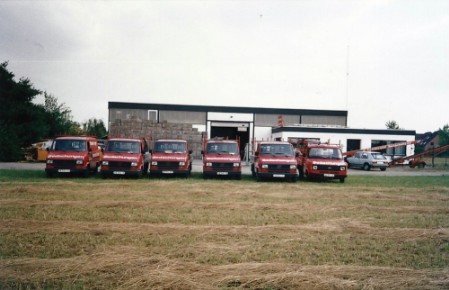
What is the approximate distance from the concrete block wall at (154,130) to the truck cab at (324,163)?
19299 mm

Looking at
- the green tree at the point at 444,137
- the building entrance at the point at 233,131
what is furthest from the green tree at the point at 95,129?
the green tree at the point at 444,137

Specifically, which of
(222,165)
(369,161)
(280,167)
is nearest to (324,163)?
(280,167)

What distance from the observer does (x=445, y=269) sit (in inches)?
183

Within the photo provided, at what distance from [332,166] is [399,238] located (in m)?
9.95

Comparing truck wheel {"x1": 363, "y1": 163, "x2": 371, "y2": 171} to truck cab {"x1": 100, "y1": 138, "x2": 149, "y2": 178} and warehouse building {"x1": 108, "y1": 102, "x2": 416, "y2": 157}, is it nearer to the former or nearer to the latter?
warehouse building {"x1": 108, "y1": 102, "x2": 416, "y2": 157}

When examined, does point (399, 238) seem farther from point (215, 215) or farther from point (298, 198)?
point (298, 198)

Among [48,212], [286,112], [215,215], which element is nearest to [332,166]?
[215,215]

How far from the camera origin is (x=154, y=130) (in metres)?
34.7

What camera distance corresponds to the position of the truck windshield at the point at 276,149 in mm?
16219

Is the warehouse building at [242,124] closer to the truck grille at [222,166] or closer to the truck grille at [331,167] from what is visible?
the truck grille at [331,167]

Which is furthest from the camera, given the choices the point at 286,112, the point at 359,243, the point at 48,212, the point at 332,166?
the point at 286,112

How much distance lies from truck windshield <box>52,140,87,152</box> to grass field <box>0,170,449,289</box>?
5.23 metres

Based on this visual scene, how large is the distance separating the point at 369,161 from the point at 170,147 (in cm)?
1886

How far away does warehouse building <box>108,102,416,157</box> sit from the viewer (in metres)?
34.8
